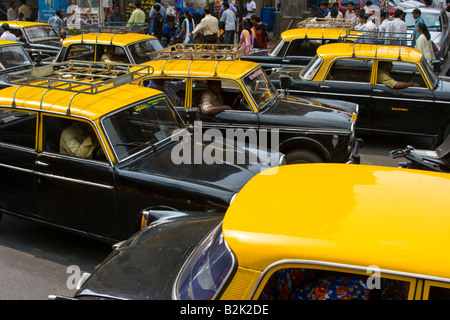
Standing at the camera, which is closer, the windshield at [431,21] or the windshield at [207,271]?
the windshield at [207,271]

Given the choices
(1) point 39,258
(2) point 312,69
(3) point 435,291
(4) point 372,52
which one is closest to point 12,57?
(2) point 312,69

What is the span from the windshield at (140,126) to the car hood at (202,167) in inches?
6.3

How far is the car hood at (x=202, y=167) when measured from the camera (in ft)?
16.0

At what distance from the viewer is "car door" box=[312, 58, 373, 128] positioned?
28.9ft

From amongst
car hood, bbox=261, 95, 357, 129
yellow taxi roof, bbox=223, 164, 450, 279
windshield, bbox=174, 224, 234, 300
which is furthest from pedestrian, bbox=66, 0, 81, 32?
windshield, bbox=174, 224, 234, 300

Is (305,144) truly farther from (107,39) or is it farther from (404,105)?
(107,39)

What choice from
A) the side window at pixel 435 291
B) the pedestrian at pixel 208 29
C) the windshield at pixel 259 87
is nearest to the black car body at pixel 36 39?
the pedestrian at pixel 208 29

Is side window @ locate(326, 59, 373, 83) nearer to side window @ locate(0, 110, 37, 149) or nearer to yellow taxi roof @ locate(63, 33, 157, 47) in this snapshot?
yellow taxi roof @ locate(63, 33, 157, 47)

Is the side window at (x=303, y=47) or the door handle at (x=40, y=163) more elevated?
the side window at (x=303, y=47)

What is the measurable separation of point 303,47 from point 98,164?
7.37 meters

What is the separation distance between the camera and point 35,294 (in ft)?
15.8

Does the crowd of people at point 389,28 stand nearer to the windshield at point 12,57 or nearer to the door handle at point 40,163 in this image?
the door handle at point 40,163

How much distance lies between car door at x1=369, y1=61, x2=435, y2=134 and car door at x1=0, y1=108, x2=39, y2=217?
227 inches
